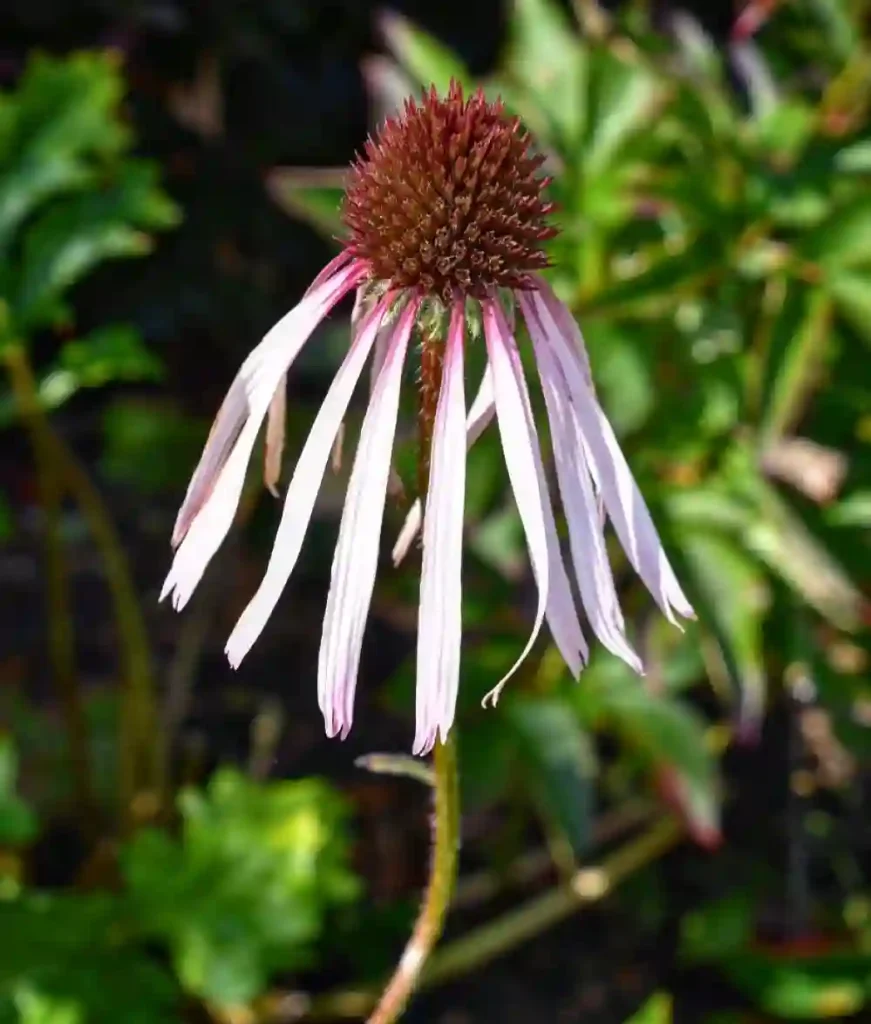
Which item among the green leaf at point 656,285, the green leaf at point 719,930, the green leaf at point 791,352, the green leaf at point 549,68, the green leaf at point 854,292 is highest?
the green leaf at point 549,68

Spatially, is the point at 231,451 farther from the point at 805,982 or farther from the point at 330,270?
the point at 805,982

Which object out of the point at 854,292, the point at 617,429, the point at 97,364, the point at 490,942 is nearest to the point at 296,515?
the point at 97,364

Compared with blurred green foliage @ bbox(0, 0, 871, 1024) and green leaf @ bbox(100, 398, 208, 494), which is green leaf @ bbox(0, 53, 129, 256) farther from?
green leaf @ bbox(100, 398, 208, 494)

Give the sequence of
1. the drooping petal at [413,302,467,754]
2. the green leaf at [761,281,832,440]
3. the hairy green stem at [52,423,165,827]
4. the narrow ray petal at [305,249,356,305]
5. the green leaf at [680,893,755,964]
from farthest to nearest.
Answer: the green leaf at [680,893,755,964] < the hairy green stem at [52,423,165,827] < the green leaf at [761,281,832,440] < the narrow ray petal at [305,249,356,305] < the drooping petal at [413,302,467,754]

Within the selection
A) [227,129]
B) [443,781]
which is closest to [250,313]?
[227,129]

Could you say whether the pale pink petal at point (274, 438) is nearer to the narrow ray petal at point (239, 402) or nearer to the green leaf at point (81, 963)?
the narrow ray petal at point (239, 402)

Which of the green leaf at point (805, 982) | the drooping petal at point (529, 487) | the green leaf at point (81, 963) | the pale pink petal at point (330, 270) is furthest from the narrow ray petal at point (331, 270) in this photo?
the green leaf at point (805, 982)

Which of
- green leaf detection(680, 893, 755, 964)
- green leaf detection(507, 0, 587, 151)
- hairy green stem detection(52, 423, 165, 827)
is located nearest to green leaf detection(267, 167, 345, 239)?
green leaf detection(507, 0, 587, 151)
